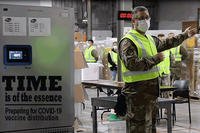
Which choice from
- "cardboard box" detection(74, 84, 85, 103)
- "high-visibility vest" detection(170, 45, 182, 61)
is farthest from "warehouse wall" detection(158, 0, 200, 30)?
"cardboard box" detection(74, 84, 85, 103)

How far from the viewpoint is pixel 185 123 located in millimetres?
9414

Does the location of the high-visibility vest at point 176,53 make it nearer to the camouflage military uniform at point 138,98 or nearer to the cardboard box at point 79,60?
the cardboard box at point 79,60

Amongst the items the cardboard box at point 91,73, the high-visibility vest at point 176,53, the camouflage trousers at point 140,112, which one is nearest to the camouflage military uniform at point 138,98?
the camouflage trousers at point 140,112

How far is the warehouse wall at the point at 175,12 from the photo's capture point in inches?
910

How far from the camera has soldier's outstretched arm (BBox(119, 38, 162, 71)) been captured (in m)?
4.70

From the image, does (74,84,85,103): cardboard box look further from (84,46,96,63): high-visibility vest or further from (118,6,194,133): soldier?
(84,46,96,63): high-visibility vest

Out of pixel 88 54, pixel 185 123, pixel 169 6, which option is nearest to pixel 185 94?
pixel 185 123

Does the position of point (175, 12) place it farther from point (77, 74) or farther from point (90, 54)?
point (77, 74)

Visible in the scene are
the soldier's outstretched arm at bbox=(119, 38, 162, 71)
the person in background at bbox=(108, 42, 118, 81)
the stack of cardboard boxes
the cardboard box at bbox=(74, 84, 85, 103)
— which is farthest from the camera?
the stack of cardboard boxes

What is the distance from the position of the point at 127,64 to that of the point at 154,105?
0.62m

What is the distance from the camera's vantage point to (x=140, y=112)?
490 cm

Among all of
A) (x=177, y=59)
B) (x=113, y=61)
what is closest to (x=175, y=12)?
(x=113, y=61)

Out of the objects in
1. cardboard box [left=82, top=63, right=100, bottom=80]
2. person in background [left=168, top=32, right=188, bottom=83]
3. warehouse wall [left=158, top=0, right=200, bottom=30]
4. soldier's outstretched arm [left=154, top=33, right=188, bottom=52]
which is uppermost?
warehouse wall [left=158, top=0, right=200, bottom=30]

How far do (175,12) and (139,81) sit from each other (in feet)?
66.2
